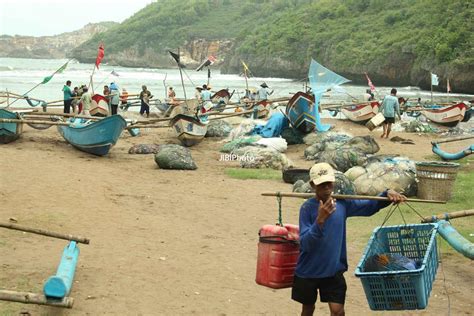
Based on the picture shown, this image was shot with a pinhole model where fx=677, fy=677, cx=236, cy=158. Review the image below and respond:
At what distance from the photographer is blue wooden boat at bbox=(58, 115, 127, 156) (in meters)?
15.2

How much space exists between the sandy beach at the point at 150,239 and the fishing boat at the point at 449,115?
13467 millimetres

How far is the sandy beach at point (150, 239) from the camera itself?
6105 mm

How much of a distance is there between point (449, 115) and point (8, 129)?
16.8 meters

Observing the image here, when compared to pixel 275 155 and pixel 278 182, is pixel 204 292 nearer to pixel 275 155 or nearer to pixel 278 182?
pixel 278 182

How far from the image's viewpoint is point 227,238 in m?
8.65

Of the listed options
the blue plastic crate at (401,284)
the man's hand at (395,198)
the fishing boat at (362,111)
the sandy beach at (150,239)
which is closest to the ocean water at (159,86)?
the fishing boat at (362,111)

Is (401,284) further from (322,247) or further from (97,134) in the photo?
(97,134)

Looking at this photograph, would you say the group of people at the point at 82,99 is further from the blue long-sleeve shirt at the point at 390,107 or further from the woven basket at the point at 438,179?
the woven basket at the point at 438,179

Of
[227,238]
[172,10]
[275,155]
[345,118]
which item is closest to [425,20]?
[345,118]

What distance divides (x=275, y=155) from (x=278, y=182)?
214 centimetres

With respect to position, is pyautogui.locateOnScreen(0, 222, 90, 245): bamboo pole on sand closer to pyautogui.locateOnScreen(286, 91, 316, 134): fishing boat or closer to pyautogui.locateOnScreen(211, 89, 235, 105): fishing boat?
pyautogui.locateOnScreen(286, 91, 316, 134): fishing boat

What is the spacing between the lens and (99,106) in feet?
74.7

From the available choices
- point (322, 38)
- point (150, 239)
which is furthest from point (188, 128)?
point (322, 38)

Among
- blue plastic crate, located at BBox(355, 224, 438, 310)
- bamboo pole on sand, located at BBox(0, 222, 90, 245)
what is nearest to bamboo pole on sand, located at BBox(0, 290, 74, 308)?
bamboo pole on sand, located at BBox(0, 222, 90, 245)
